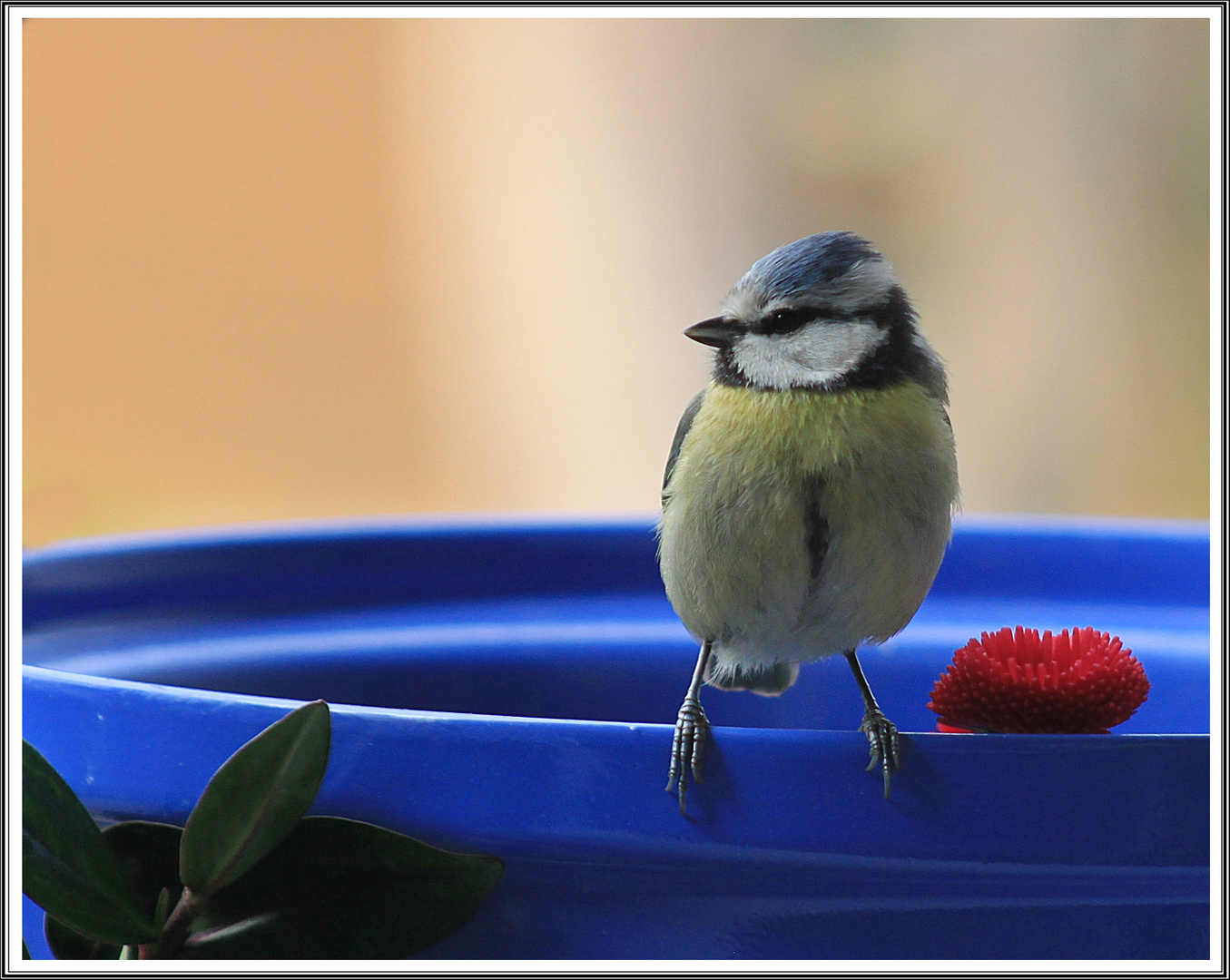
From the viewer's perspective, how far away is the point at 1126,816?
370mm

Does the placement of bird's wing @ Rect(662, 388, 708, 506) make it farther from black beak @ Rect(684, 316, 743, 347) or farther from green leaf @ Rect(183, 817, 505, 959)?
green leaf @ Rect(183, 817, 505, 959)

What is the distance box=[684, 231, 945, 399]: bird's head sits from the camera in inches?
21.8

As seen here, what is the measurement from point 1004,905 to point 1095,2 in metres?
0.41

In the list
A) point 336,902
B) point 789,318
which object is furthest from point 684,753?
point 789,318

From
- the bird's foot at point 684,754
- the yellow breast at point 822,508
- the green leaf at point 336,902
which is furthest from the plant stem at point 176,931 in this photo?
the yellow breast at point 822,508

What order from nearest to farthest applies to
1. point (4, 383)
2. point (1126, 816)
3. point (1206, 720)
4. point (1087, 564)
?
point (1126, 816) < point (4, 383) < point (1206, 720) < point (1087, 564)

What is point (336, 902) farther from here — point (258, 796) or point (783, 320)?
point (783, 320)

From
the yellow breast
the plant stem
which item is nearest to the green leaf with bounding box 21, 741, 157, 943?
the plant stem

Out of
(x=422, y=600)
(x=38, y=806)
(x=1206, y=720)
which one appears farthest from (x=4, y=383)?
(x=1206, y=720)

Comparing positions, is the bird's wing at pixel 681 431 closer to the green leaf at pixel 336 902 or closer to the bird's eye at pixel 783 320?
the bird's eye at pixel 783 320

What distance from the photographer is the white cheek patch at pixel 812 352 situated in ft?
1.88

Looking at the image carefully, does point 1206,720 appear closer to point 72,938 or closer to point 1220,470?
point 1220,470

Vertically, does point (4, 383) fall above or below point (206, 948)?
above

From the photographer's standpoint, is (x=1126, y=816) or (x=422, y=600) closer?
(x=1126, y=816)
